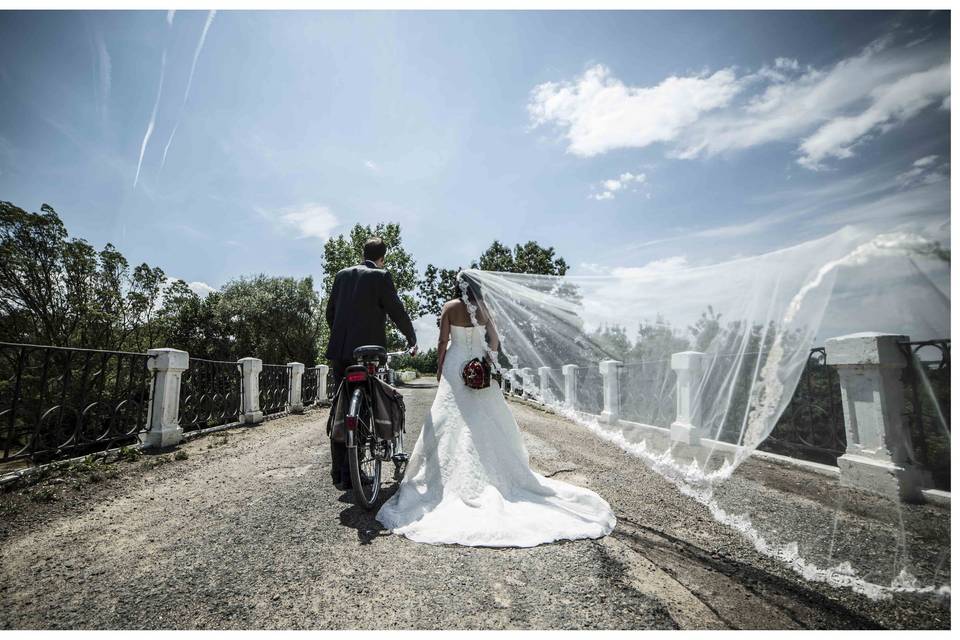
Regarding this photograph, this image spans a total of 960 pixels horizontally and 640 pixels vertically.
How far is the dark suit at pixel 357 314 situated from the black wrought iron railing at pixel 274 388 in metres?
6.90

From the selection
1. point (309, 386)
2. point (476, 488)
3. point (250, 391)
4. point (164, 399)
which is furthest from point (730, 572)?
point (309, 386)

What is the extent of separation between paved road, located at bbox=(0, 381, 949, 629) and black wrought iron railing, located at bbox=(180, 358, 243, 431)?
3444 millimetres

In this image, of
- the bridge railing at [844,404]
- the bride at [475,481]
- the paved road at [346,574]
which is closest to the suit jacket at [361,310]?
the bride at [475,481]

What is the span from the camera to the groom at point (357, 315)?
11.5 ft

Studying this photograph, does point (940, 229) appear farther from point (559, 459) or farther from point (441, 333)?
point (559, 459)

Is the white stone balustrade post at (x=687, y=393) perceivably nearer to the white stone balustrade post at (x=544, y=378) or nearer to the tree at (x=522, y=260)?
the white stone balustrade post at (x=544, y=378)

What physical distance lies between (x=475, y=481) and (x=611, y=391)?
1.32 m

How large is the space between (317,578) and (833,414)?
6.27 m

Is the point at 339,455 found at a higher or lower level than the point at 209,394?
higher

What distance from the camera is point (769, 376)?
214 cm

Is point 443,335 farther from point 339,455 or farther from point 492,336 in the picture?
point 339,455

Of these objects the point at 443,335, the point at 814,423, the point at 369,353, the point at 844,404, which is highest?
the point at 443,335
